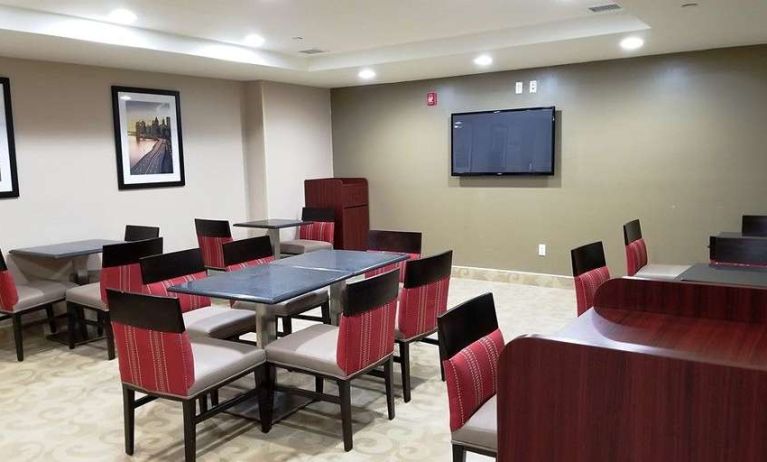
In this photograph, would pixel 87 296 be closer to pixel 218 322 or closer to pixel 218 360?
pixel 218 322

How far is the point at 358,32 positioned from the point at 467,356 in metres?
3.58

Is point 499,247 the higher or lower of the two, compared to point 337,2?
lower

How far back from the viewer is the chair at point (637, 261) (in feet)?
14.3

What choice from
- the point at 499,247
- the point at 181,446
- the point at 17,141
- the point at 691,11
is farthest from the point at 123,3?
the point at 499,247

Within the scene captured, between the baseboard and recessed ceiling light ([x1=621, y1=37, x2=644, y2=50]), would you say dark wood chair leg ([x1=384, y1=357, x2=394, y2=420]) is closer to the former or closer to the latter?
recessed ceiling light ([x1=621, y1=37, x2=644, y2=50])

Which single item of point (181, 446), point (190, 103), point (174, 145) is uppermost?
point (190, 103)

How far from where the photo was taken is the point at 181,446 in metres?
2.95

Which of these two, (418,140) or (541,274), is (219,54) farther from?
(541,274)

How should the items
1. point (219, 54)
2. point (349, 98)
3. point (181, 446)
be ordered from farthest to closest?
1. point (349, 98)
2. point (219, 54)
3. point (181, 446)

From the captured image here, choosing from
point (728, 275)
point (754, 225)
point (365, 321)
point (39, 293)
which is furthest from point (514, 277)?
point (39, 293)

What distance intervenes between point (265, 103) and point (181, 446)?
4.47 metres

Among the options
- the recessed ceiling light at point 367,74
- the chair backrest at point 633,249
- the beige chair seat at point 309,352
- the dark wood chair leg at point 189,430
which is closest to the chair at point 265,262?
the beige chair seat at point 309,352

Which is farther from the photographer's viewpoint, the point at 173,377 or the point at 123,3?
the point at 123,3

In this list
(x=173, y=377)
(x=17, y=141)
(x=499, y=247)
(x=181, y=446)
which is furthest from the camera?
(x=499, y=247)
